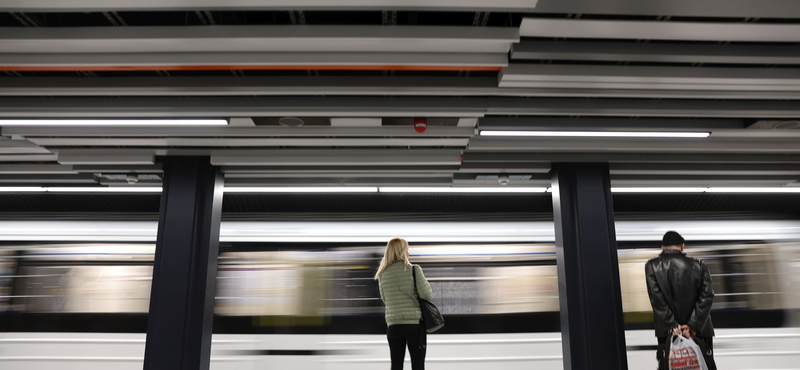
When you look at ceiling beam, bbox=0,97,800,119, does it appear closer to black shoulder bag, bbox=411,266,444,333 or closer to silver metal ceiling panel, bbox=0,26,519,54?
silver metal ceiling panel, bbox=0,26,519,54

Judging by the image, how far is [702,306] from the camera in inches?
162

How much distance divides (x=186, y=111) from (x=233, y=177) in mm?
2000

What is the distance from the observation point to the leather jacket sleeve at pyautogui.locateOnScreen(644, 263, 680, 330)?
4180 millimetres

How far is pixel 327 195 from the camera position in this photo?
7.70 meters

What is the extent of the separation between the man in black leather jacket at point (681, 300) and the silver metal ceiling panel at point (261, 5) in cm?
266

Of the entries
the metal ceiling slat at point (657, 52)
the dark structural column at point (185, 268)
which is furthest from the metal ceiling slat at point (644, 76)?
the dark structural column at point (185, 268)

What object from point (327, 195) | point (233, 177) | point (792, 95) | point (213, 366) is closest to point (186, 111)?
point (233, 177)

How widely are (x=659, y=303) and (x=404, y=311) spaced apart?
6.83 ft

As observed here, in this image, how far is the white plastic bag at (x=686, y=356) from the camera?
13.0 feet

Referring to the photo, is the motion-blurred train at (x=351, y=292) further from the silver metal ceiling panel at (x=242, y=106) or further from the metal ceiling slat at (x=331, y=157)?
the silver metal ceiling panel at (x=242, y=106)

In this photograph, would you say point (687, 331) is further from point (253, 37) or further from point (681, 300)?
point (253, 37)

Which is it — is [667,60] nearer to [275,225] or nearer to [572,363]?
[572,363]

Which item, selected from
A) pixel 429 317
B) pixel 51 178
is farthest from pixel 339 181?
pixel 51 178

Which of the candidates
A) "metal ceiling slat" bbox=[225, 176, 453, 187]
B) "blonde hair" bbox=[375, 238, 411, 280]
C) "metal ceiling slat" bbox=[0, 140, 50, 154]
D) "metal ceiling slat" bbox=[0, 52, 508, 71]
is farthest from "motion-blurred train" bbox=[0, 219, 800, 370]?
"metal ceiling slat" bbox=[0, 52, 508, 71]
